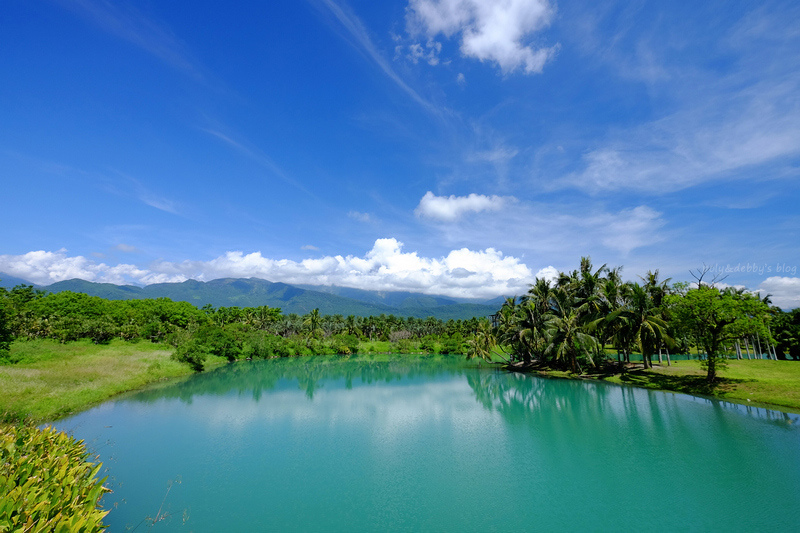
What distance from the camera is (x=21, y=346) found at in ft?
131

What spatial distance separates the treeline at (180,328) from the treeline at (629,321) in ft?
67.6

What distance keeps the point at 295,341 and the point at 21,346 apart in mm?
38032

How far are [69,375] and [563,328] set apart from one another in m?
46.0

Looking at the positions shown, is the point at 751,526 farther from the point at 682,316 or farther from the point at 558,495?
the point at 682,316

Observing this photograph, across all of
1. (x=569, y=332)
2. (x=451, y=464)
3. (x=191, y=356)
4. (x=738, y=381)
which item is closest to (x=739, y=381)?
(x=738, y=381)

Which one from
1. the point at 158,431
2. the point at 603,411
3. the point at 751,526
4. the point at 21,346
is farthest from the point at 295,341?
the point at 751,526

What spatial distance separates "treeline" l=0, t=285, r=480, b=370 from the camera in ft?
161

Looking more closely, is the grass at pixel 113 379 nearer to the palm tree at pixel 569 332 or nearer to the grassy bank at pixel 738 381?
the grassy bank at pixel 738 381

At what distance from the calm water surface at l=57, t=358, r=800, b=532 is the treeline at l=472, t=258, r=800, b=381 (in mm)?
5607

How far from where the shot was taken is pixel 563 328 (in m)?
36.8

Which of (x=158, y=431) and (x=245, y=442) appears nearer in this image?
(x=245, y=442)

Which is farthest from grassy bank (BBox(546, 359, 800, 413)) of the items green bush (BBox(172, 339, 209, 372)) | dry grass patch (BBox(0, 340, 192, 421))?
green bush (BBox(172, 339, 209, 372))

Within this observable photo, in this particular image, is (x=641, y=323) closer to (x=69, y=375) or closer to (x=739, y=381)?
(x=739, y=381)

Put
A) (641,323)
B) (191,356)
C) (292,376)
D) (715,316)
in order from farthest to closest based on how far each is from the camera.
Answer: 1. (191,356)
2. (292,376)
3. (641,323)
4. (715,316)
